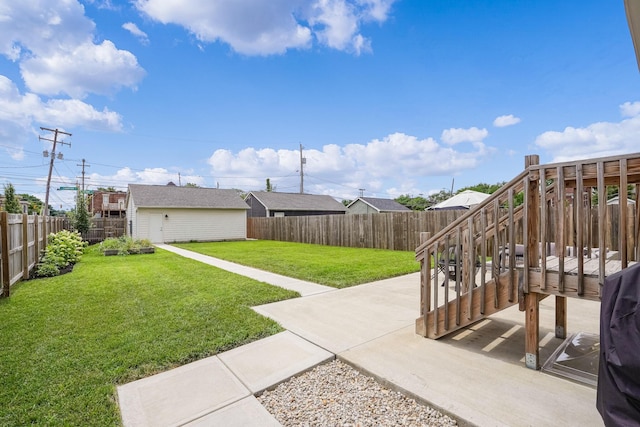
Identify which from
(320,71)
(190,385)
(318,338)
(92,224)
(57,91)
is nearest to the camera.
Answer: (190,385)

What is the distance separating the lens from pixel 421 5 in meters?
8.58

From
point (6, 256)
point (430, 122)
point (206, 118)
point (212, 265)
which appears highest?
point (206, 118)

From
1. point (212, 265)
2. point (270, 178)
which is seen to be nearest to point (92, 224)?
point (212, 265)

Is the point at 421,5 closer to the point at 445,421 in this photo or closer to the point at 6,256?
the point at 445,421

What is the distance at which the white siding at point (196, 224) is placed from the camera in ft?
59.4

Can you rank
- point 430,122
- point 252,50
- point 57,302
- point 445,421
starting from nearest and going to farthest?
point 445,421 → point 57,302 → point 252,50 → point 430,122

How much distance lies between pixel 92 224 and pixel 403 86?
19.9m

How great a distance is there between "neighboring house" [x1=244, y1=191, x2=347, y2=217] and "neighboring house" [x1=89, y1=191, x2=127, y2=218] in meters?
15.9

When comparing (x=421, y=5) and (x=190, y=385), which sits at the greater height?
(x=421, y=5)

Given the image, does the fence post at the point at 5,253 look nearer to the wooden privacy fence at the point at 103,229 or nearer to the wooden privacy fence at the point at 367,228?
the wooden privacy fence at the point at 367,228

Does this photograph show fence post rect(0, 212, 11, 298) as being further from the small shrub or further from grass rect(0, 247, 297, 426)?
the small shrub

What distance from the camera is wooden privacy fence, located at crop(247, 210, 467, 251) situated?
11.4 metres

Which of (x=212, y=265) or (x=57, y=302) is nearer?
(x=57, y=302)

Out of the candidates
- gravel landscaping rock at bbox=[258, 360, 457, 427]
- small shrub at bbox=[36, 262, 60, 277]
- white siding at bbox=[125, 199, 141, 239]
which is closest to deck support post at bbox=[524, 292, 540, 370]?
gravel landscaping rock at bbox=[258, 360, 457, 427]
